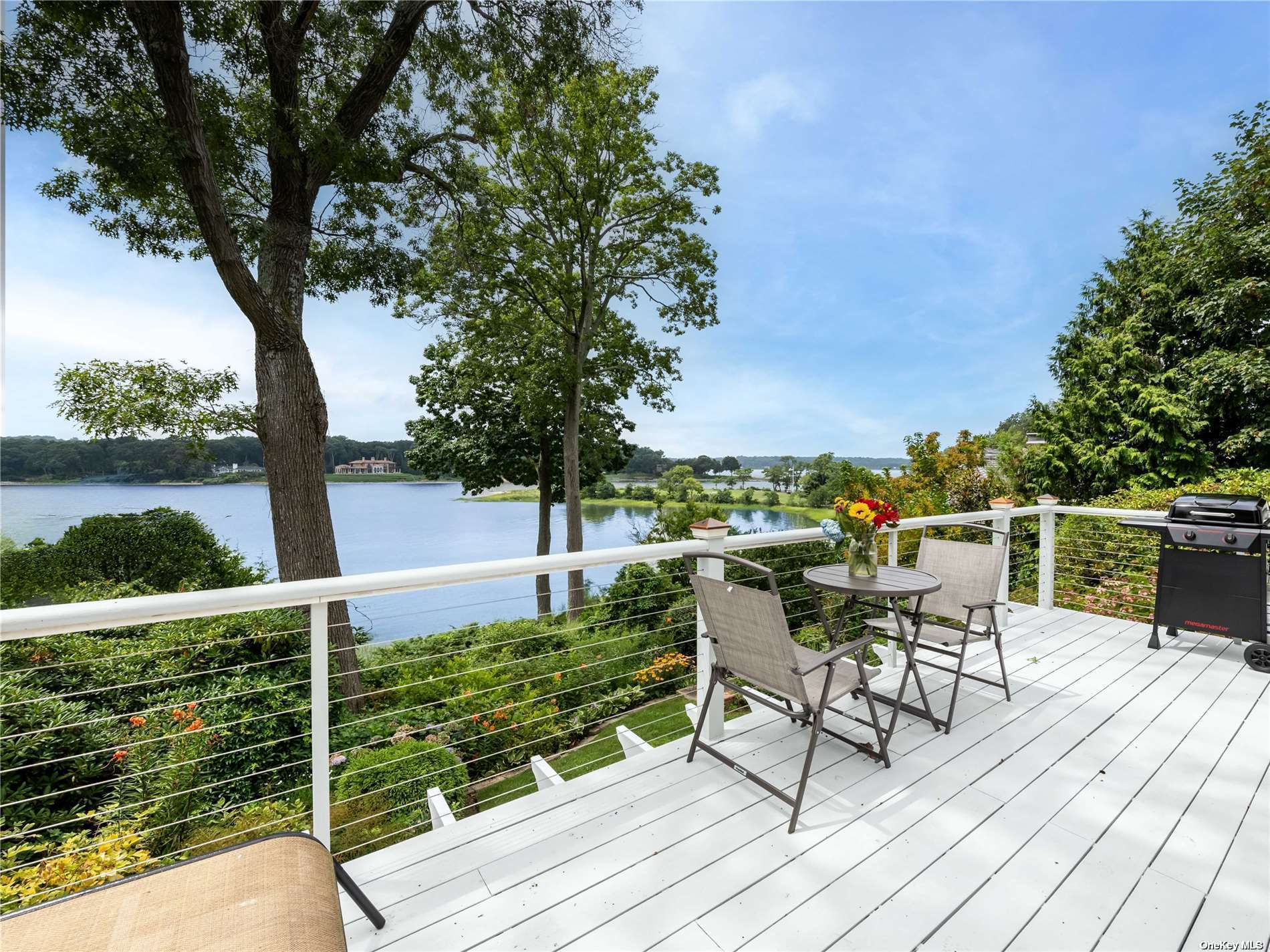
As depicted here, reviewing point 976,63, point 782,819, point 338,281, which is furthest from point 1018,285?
point 782,819

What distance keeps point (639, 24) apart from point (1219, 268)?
11.0 meters

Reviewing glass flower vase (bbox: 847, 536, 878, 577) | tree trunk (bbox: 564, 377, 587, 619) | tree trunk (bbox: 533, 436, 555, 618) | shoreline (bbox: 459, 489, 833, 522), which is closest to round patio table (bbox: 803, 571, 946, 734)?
glass flower vase (bbox: 847, 536, 878, 577)

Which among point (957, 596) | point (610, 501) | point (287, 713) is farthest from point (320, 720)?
point (610, 501)

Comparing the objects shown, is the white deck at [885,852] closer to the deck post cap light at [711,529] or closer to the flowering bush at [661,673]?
the deck post cap light at [711,529]

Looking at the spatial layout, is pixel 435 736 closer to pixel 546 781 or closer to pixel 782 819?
pixel 546 781

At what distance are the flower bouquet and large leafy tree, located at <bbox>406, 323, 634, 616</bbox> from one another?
8481mm

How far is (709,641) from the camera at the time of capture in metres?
2.57

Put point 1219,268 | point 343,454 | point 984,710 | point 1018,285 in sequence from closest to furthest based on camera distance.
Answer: point 984,710, point 343,454, point 1219,268, point 1018,285

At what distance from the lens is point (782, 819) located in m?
2.02

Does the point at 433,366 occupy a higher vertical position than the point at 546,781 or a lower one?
higher

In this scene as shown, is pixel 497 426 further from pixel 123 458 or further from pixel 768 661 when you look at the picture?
pixel 768 661

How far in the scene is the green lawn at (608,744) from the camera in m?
4.09

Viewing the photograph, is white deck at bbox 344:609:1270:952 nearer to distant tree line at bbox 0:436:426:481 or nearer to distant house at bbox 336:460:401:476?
distant tree line at bbox 0:436:426:481

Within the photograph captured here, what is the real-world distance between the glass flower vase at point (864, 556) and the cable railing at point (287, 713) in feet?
0.84
